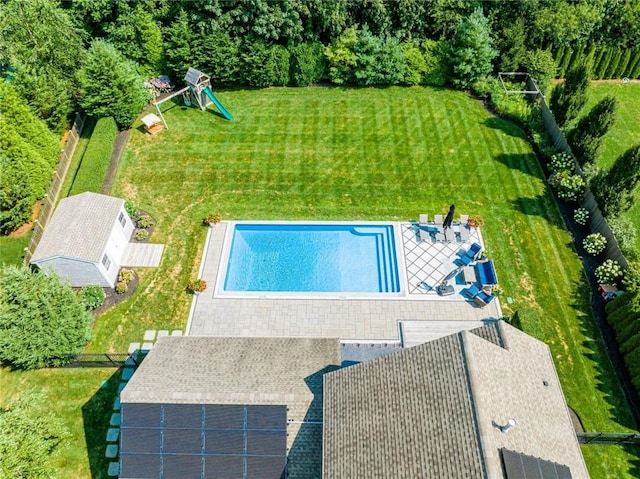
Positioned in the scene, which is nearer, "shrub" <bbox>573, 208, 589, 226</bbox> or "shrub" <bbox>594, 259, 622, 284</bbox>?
"shrub" <bbox>594, 259, 622, 284</bbox>

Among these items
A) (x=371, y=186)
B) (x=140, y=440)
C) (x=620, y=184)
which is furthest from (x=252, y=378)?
(x=620, y=184)

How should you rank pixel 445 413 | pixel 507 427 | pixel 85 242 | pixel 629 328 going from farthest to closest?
pixel 85 242 < pixel 629 328 < pixel 445 413 < pixel 507 427

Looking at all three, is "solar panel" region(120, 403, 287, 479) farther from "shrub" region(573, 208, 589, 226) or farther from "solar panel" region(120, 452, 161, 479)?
"shrub" region(573, 208, 589, 226)

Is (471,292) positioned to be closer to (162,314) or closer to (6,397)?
(162,314)

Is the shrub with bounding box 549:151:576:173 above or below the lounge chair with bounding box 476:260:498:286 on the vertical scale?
above

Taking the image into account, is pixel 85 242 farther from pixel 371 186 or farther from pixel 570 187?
pixel 570 187

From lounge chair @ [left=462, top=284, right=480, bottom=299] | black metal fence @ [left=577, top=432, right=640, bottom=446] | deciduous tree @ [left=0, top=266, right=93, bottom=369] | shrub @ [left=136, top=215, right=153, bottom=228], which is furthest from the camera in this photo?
shrub @ [left=136, top=215, right=153, bottom=228]

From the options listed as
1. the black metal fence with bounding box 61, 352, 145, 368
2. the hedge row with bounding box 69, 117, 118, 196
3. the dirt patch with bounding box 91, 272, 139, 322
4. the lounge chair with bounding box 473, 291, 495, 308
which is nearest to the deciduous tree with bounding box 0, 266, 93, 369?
the black metal fence with bounding box 61, 352, 145, 368
